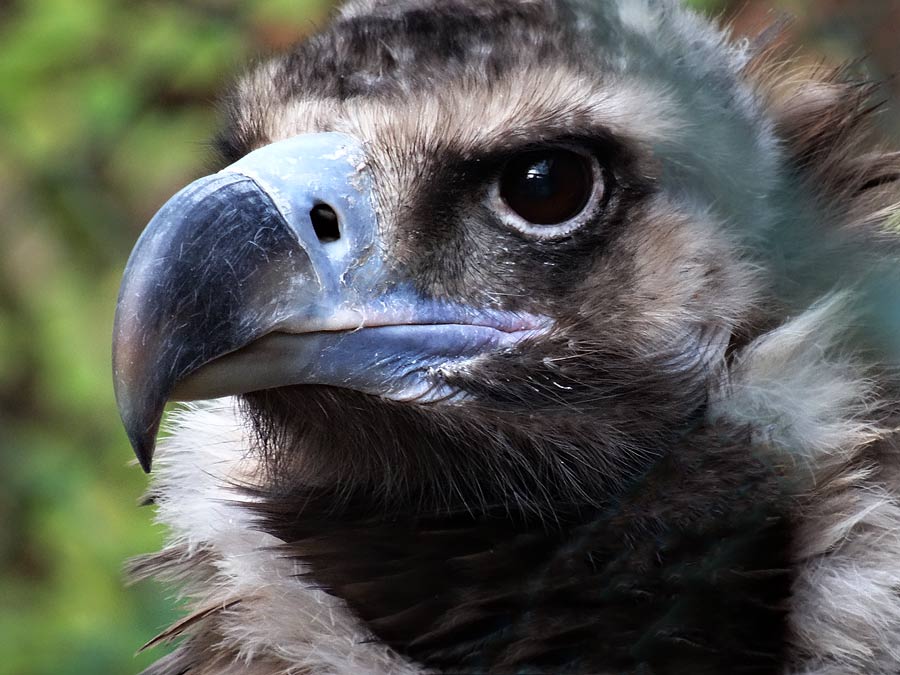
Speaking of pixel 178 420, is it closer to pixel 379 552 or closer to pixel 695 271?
pixel 379 552

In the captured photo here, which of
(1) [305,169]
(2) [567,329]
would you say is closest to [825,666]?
(2) [567,329]

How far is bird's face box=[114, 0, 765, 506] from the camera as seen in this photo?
1.46m

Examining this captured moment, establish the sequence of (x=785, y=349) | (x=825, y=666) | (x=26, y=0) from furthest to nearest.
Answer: (x=26, y=0), (x=785, y=349), (x=825, y=666)

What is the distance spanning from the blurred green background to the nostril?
1512mm

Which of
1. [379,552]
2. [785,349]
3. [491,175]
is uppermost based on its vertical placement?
[491,175]

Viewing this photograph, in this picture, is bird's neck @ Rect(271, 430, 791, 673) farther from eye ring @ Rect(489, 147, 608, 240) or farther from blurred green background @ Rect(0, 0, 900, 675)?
blurred green background @ Rect(0, 0, 900, 675)

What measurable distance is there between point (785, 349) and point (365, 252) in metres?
0.47

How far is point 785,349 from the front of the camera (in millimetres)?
1435

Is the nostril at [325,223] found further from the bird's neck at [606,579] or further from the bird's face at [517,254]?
the bird's neck at [606,579]

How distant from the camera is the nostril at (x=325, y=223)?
1428mm

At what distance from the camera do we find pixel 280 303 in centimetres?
136

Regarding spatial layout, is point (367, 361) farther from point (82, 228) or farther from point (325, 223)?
point (82, 228)

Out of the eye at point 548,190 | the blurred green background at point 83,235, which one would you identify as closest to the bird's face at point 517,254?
the eye at point 548,190

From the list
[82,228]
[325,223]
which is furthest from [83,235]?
[325,223]
